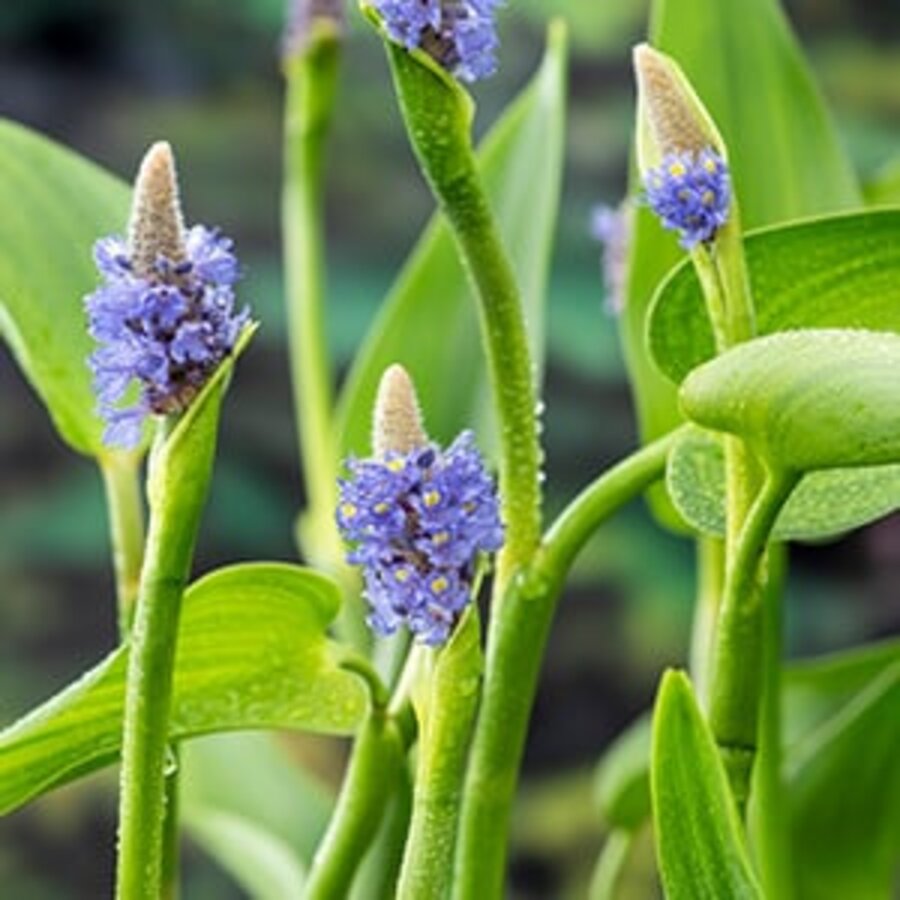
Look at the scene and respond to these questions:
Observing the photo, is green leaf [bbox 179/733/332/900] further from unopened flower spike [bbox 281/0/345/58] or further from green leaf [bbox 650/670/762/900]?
green leaf [bbox 650/670/762/900]

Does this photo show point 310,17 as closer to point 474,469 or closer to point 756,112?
point 756,112

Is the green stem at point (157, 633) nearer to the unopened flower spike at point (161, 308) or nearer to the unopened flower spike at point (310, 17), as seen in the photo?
the unopened flower spike at point (161, 308)

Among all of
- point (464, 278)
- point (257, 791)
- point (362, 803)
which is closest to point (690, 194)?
point (362, 803)

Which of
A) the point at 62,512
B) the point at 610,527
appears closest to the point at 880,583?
the point at 610,527

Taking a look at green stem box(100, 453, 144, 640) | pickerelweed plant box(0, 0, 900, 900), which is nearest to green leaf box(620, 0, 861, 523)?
pickerelweed plant box(0, 0, 900, 900)

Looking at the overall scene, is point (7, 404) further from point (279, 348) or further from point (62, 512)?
point (279, 348)
